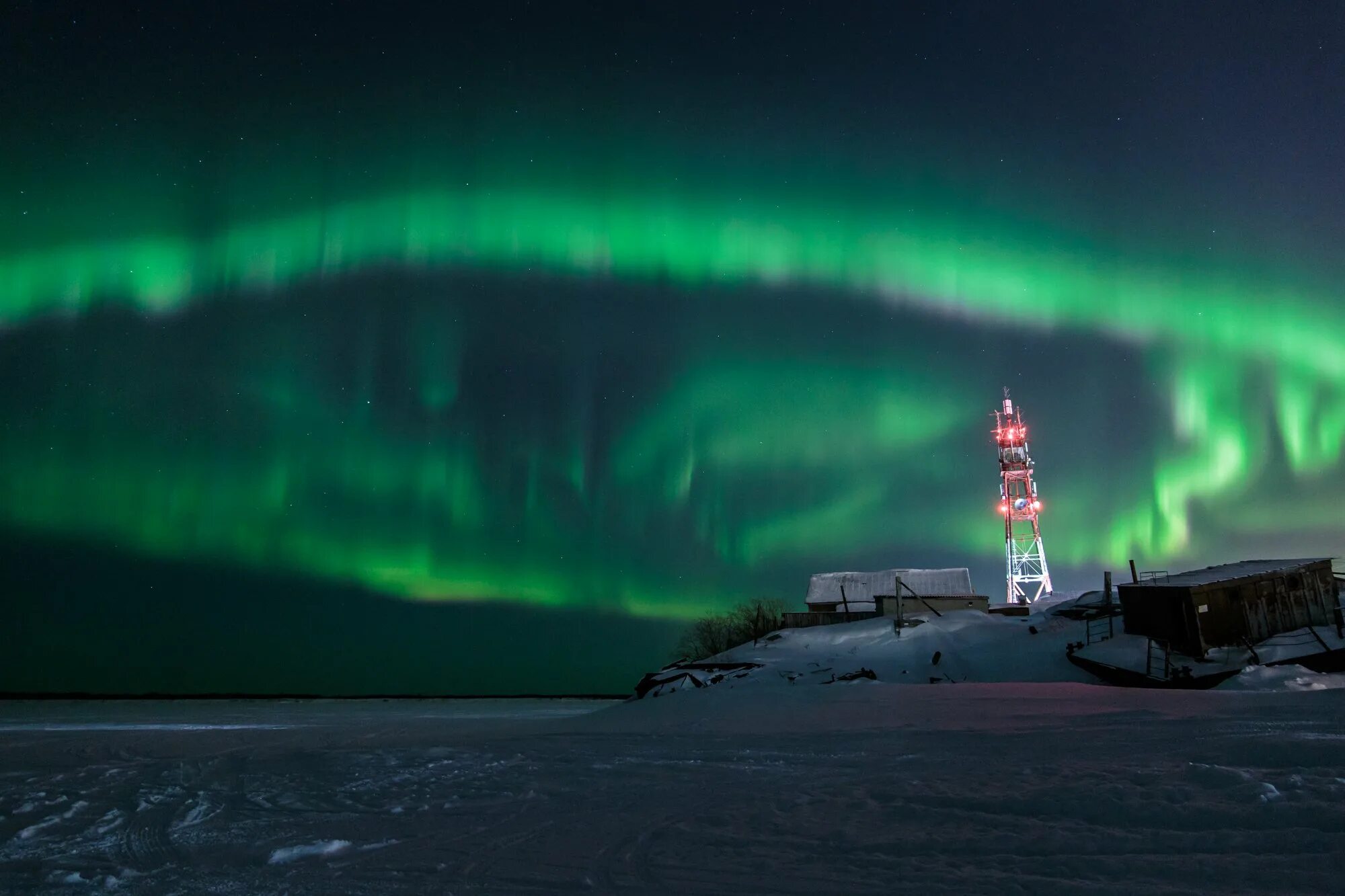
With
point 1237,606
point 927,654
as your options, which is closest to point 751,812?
point 927,654

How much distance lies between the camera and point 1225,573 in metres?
29.3

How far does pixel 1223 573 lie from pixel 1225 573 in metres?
0.21

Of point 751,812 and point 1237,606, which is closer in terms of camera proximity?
point 751,812

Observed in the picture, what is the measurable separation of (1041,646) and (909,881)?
1108 inches

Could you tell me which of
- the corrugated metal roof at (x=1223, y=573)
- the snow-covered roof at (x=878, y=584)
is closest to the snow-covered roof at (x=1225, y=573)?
the corrugated metal roof at (x=1223, y=573)

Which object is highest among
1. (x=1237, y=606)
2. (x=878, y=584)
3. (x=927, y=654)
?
(x=878, y=584)

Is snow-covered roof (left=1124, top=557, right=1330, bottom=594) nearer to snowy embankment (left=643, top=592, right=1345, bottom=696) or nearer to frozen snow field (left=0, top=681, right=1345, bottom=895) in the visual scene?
snowy embankment (left=643, top=592, right=1345, bottom=696)

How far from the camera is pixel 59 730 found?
29.3 m

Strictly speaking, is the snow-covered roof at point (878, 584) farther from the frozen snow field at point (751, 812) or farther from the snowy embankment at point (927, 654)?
the frozen snow field at point (751, 812)

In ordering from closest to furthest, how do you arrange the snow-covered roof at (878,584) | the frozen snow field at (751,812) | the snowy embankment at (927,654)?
the frozen snow field at (751,812) → the snowy embankment at (927,654) → the snow-covered roof at (878,584)

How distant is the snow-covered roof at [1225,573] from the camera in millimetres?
27203

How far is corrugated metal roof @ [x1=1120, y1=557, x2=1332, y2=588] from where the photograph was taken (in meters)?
27.1

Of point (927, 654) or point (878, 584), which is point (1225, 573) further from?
point (878, 584)

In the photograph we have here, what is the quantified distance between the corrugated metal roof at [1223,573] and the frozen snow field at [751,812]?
39.9ft
